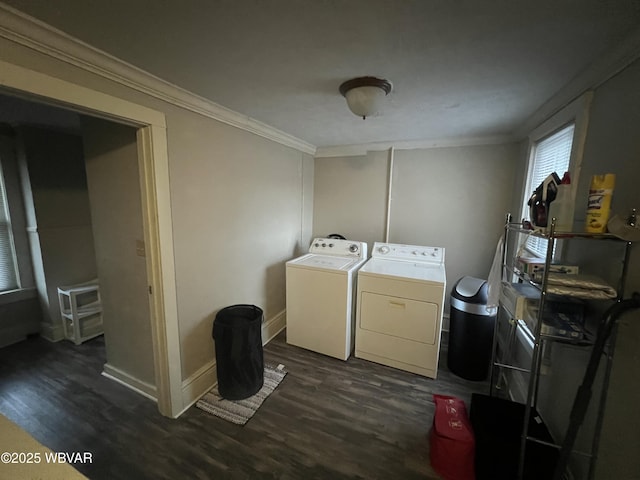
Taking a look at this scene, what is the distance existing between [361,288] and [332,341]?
1.94 ft

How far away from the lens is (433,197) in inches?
112

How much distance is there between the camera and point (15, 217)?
101 inches

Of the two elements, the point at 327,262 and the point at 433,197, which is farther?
the point at 433,197

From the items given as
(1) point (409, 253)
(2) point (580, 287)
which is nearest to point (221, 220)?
(1) point (409, 253)

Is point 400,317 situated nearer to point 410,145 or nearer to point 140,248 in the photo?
point 410,145

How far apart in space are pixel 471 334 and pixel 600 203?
4.83ft

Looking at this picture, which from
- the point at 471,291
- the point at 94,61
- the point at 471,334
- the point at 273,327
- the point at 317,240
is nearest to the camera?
the point at 94,61

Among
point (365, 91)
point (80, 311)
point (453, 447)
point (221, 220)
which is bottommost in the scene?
point (453, 447)

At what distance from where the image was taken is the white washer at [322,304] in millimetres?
2299

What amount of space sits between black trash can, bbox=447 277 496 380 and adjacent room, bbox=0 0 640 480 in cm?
2

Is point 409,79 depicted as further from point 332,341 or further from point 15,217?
point 15,217

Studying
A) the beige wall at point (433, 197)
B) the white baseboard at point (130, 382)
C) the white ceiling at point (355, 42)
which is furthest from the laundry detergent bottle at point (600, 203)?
the white baseboard at point (130, 382)

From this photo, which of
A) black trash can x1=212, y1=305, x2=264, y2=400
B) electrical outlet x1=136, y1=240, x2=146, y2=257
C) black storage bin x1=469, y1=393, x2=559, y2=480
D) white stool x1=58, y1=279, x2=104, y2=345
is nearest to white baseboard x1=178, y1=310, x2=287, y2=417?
black trash can x1=212, y1=305, x2=264, y2=400

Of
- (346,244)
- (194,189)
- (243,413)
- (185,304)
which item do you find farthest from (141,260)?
(346,244)
